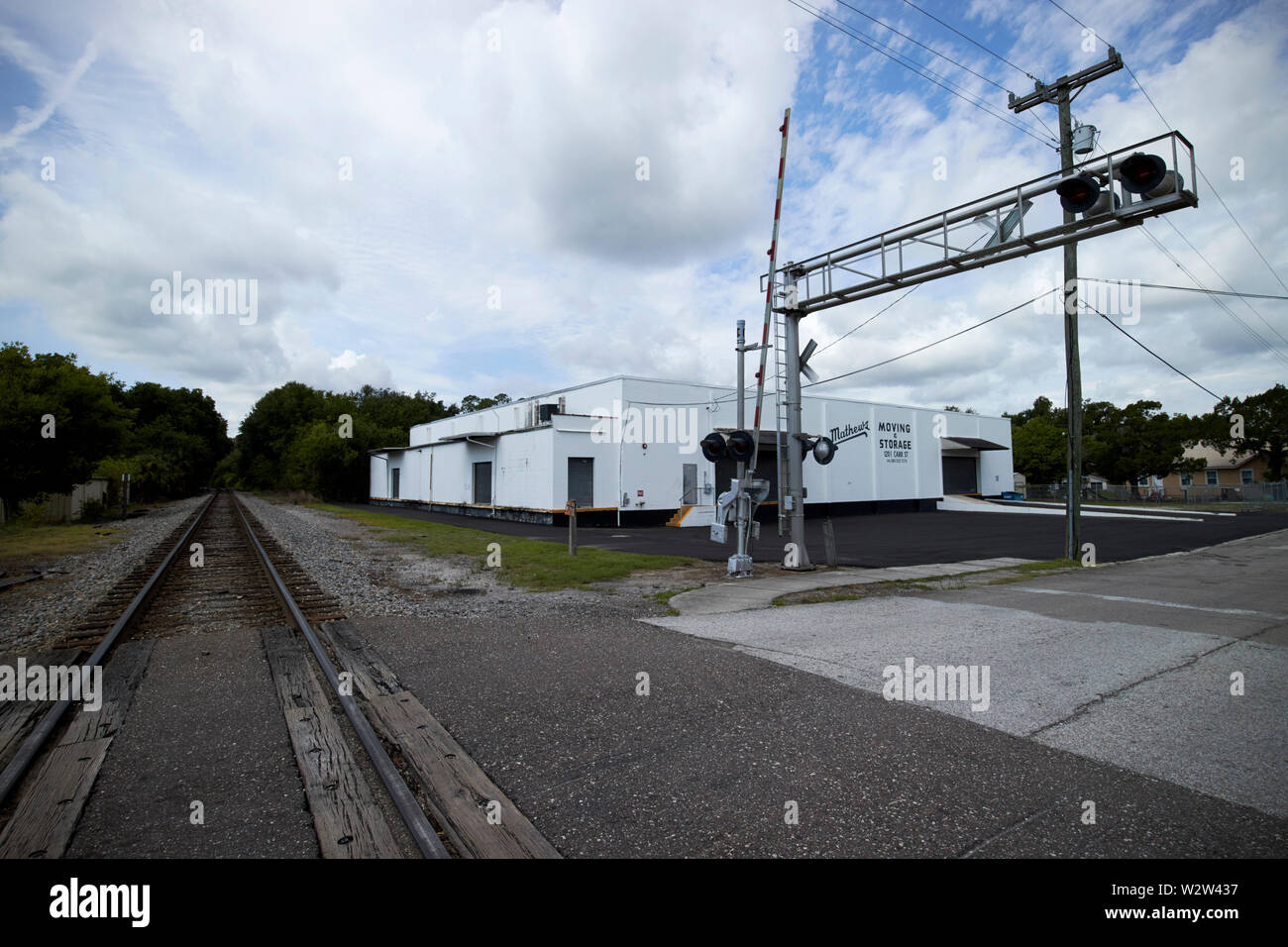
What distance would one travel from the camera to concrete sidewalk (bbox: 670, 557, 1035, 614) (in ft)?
30.5

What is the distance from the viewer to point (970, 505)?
3872cm

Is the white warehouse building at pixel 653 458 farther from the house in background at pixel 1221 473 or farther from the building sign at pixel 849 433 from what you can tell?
the house in background at pixel 1221 473

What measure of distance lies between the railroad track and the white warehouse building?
1941 centimetres

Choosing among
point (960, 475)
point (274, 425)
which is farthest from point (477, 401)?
point (960, 475)

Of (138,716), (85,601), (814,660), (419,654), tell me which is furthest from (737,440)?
(85,601)

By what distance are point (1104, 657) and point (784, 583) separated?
211 inches

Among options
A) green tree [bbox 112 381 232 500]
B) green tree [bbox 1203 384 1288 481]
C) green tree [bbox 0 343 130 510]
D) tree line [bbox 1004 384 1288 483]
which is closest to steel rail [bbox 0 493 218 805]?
green tree [bbox 0 343 130 510]

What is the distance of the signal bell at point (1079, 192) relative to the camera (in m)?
8.16

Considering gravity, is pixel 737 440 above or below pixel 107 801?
above

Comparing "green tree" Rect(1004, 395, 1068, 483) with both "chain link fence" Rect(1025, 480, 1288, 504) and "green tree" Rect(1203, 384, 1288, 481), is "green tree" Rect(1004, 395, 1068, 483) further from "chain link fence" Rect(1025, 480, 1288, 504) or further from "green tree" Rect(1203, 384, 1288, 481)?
"green tree" Rect(1203, 384, 1288, 481)

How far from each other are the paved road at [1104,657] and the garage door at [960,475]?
3265 centimetres

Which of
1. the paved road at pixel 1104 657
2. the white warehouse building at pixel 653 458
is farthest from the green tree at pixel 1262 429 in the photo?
the paved road at pixel 1104 657
